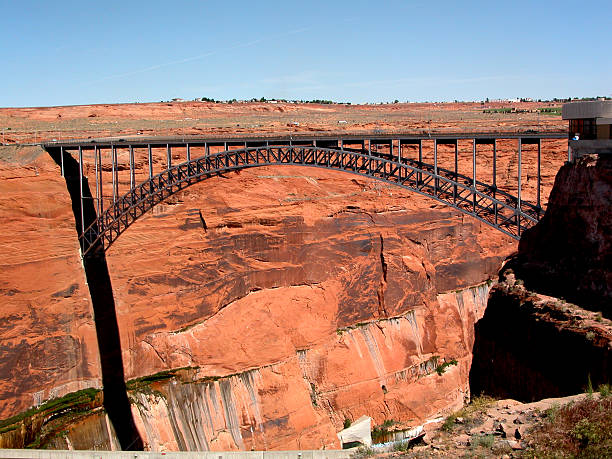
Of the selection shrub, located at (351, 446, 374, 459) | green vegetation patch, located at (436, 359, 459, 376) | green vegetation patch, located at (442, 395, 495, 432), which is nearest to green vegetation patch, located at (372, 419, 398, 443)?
green vegetation patch, located at (436, 359, 459, 376)

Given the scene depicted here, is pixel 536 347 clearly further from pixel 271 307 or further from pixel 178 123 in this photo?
pixel 178 123

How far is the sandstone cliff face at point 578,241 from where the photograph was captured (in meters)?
20.2

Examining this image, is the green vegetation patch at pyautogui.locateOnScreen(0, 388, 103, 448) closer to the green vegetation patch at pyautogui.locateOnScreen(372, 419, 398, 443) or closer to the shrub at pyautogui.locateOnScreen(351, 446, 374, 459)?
the green vegetation patch at pyautogui.locateOnScreen(372, 419, 398, 443)

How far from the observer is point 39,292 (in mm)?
27500

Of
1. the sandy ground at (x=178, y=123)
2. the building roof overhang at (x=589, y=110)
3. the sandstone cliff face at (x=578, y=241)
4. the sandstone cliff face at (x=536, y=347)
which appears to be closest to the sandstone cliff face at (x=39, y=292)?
the sandy ground at (x=178, y=123)

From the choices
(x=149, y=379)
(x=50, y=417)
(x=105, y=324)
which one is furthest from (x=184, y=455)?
(x=105, y=324)

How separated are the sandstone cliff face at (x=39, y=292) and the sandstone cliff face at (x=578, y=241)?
62.8 feet

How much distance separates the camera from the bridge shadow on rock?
1139 inches

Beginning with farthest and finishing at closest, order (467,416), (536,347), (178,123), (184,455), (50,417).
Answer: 1. (178,123)
2. (50,417)
3. (536,347)
4. (184,455)
5. (467,416)

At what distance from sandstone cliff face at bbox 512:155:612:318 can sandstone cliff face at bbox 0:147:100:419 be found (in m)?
19.1

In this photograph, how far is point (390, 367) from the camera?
36.2 m

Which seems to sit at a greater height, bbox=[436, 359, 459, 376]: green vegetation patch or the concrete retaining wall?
the concrete retaining wall

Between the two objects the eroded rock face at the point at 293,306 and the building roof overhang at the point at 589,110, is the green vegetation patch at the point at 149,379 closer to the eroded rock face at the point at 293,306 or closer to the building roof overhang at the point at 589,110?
the eroded rock face at the point at 293,306

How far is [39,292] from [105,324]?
11.8ft
